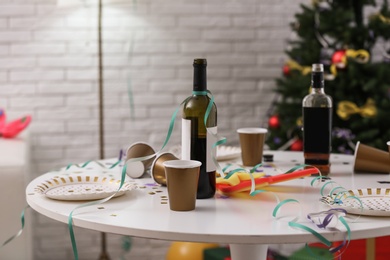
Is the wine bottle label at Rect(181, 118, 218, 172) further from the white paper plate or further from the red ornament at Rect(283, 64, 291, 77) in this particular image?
the red ornament at Rect(283, 64, 291, 77)

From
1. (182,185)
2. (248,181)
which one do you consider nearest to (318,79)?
(248,181)

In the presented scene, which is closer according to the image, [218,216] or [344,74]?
[218,216]

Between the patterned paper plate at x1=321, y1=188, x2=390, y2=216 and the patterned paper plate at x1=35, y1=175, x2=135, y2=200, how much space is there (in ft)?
1.68

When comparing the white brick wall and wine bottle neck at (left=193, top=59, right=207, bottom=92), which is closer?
wine bottle neck at (left=193, top=59, right=207, bottom=92)

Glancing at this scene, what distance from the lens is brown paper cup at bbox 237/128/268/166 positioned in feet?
7.20

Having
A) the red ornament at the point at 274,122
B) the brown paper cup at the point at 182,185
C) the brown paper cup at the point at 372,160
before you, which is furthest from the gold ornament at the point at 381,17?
the brown paper cup at the point at 182,185

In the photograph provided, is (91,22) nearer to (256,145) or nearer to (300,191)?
(256,145)

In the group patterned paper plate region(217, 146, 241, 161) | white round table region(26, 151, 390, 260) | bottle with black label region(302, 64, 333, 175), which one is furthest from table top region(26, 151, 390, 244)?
patterned paper plate region(217, 146, 241, 161)

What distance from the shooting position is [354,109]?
3.25 metres

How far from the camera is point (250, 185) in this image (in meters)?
1.83

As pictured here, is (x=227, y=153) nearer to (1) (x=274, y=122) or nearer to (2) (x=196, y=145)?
(2) (x=196, y=145)

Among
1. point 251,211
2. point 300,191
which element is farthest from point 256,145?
point 251,211

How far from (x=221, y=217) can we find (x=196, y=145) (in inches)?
9.6

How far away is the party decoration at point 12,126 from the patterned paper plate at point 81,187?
1512mm
